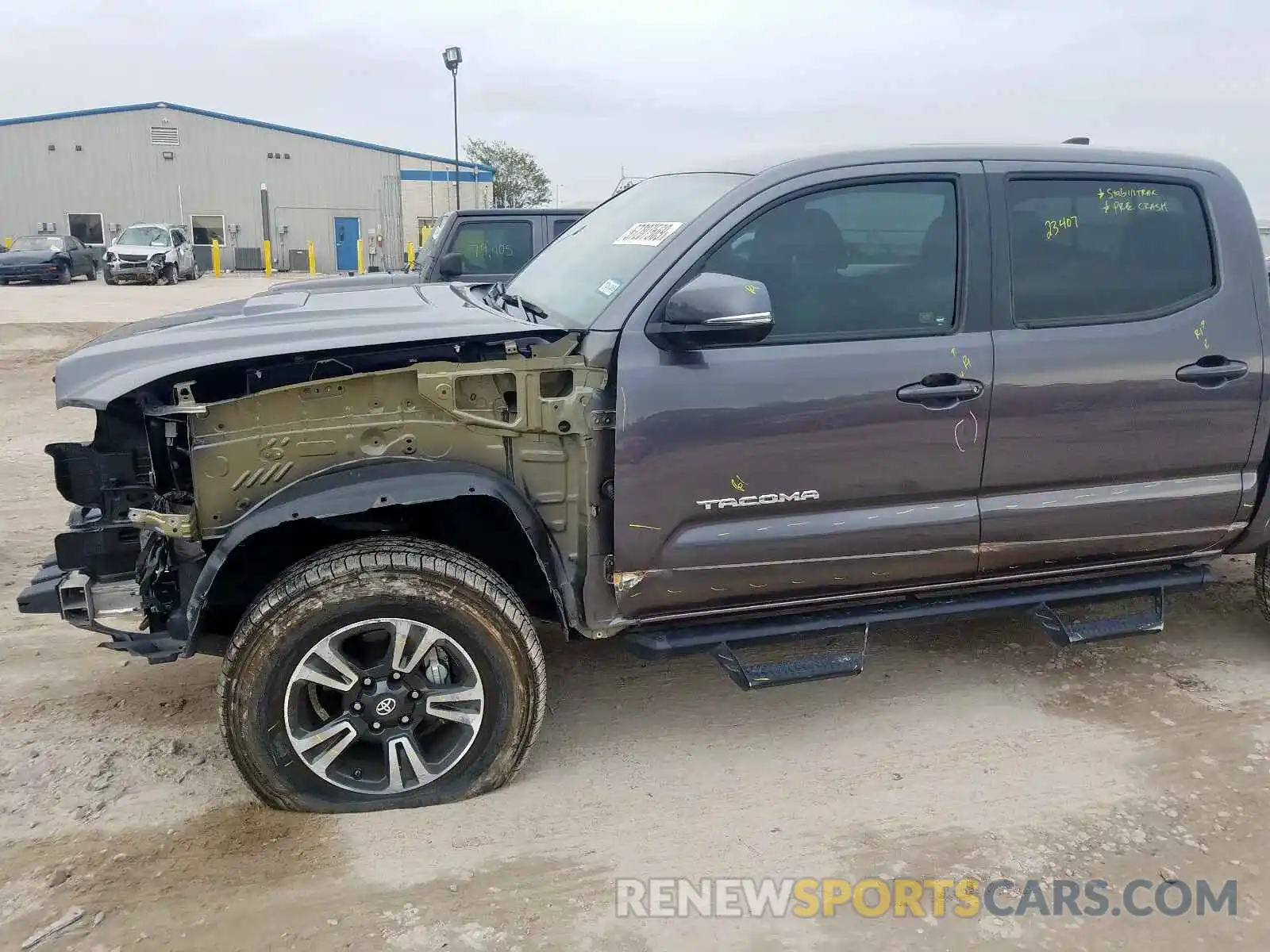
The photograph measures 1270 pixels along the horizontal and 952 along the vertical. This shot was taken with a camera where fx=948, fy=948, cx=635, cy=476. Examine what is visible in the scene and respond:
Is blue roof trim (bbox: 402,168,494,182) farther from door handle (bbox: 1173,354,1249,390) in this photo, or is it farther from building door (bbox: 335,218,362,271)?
door handle (bbox: 1173,354,1249,390)

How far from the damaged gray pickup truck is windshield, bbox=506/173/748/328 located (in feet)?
0.08

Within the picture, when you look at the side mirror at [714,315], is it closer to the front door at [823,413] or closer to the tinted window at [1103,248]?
the front door at [823,413]

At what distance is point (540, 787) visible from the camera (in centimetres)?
310

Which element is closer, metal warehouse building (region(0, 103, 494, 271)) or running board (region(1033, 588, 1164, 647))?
running board (region(1033, 588, 1164, 647))

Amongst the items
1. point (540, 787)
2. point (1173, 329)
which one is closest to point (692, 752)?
point (540, 787)

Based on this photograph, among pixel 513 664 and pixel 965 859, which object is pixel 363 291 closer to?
pixel 513 664

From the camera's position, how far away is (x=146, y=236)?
984 inches

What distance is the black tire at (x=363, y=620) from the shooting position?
276 centimetres

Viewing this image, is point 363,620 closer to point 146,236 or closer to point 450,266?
point 450,266

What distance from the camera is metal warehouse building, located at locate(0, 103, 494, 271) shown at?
34781 millimetres

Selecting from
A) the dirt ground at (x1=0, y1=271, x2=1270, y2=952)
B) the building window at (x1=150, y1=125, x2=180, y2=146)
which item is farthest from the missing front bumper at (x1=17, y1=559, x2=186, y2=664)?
the building window at (x1=150, y1=125, x2=180, y2=146)

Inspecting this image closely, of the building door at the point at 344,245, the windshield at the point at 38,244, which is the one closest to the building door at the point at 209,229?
the building door at the point at 344,245

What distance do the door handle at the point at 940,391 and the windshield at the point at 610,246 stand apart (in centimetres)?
89

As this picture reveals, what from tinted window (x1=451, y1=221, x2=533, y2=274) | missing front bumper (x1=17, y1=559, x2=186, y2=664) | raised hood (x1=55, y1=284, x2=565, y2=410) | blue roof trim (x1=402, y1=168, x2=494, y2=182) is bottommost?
missing front bumper (x1=17, y1=559, x2=186, y2=664)
